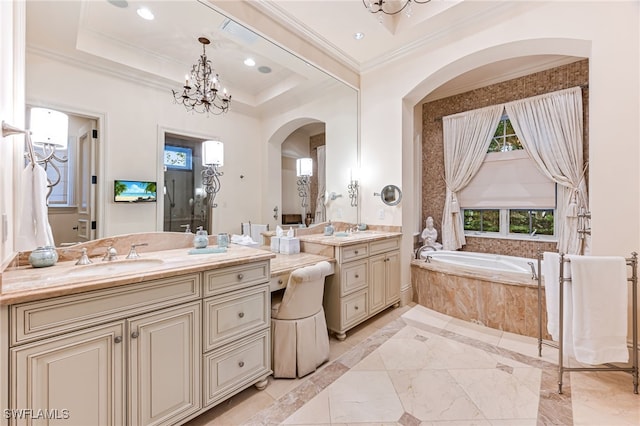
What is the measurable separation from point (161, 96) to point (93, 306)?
4.95ft

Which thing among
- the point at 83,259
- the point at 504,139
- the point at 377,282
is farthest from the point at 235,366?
the point at 504,139

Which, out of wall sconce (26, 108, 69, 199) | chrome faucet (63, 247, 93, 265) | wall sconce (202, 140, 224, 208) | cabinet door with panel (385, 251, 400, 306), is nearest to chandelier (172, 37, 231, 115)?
wall sconce (202, 140, 224, 208)

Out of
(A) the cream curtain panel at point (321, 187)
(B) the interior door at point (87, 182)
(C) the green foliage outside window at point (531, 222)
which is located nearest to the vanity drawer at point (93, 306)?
(B) the interior door at point (87, 182)

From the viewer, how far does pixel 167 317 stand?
1418 millimetres

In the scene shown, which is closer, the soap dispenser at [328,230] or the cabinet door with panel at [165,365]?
the cabinet door with panel at [165,365]

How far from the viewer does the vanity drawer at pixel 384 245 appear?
297cm

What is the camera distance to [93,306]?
47.1 inches

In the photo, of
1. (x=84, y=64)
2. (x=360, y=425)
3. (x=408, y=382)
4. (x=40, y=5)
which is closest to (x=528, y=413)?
(x=408, y=382)

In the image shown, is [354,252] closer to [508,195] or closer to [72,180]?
[72,180]

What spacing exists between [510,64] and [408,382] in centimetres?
403

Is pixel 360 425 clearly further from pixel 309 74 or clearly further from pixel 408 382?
pixel 309 74

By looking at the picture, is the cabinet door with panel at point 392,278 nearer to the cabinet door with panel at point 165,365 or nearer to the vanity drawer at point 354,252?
the vanity drawer at point 354,252

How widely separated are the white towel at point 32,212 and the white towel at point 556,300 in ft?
10.0

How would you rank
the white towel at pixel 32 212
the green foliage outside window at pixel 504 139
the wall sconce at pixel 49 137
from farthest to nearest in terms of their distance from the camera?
1. the green foliage outside window at pixel 504 139
2. the wall sconce at pixel 49 137
3. the white towel at pixel 32 212
